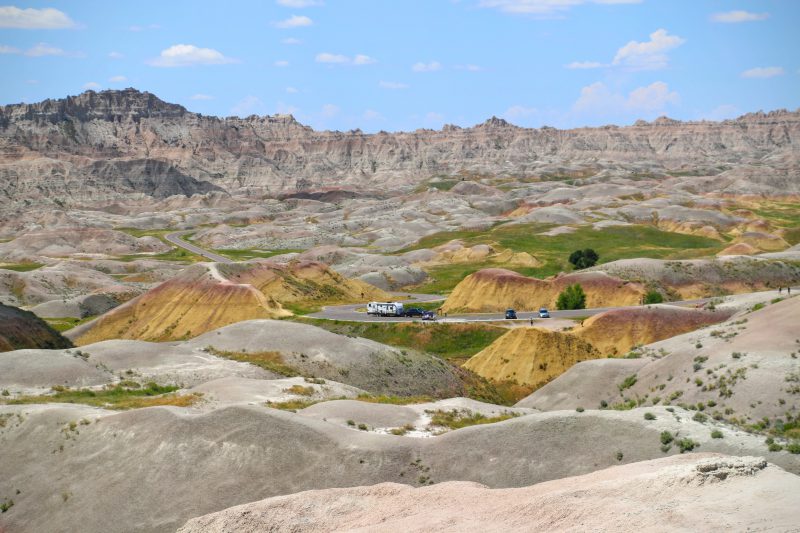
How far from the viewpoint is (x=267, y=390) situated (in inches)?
1855

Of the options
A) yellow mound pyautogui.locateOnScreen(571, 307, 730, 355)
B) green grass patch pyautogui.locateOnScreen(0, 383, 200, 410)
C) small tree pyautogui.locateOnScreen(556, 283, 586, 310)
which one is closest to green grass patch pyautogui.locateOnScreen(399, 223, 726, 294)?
small tree pyautogui.locateOnScreen(556, 283, 586, 310)

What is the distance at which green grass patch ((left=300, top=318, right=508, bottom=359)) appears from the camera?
261 feet

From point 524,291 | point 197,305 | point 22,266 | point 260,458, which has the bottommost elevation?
point 22,266

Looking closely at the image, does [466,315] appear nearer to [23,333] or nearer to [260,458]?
[23,333]

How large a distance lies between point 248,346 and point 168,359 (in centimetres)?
667

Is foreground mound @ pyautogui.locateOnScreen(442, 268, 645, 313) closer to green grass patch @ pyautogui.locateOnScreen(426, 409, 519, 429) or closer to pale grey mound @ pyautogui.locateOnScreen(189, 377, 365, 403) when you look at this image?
pale grey mound @ pyautogui.locateOnScreen(189, 377, 365, 403)

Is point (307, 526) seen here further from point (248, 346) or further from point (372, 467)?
point (248, 346)

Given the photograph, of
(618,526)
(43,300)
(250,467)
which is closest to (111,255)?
(43,300)

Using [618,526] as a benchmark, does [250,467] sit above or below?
below

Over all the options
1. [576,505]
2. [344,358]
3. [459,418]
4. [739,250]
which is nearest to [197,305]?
[344,358]

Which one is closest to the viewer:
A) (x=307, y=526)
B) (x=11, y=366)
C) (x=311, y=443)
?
(x=307, y=526)

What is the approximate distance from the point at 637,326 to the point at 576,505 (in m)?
54.3

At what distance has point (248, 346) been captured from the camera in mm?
60625

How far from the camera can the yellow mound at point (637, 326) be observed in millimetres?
69750
